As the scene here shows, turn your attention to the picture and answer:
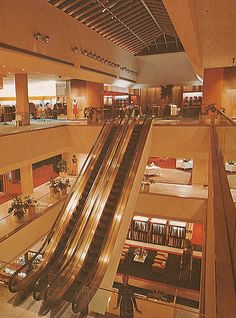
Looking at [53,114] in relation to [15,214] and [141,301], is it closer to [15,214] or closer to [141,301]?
[15,214]

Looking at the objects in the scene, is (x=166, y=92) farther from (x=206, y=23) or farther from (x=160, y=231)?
(x=206, y=23)

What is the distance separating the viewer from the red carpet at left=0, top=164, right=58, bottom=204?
14.0 m

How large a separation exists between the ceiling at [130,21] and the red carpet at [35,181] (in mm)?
8585

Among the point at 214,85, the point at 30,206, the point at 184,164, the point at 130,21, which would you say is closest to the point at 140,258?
the point at 30,206

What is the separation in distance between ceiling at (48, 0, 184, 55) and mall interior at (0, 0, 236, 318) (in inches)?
3.1

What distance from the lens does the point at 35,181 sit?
16562 mm

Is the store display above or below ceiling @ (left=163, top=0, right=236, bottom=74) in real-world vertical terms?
below

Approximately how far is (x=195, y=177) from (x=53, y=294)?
1082cm

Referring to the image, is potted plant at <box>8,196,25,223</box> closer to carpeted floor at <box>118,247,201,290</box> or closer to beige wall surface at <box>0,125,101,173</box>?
beige wall surface at <box>0,125,101,173</box>

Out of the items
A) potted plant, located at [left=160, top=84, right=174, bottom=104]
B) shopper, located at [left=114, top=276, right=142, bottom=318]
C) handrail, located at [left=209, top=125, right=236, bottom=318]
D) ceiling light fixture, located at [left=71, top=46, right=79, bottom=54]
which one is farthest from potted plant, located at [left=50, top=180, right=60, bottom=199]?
potted plant, located at [left=160, top=84, right=174, bottom=104]

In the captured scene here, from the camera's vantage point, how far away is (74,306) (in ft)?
12.5

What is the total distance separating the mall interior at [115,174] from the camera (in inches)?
156

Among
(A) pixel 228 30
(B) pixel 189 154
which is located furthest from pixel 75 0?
(B) pixel 189 154

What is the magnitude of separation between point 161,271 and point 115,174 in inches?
211
